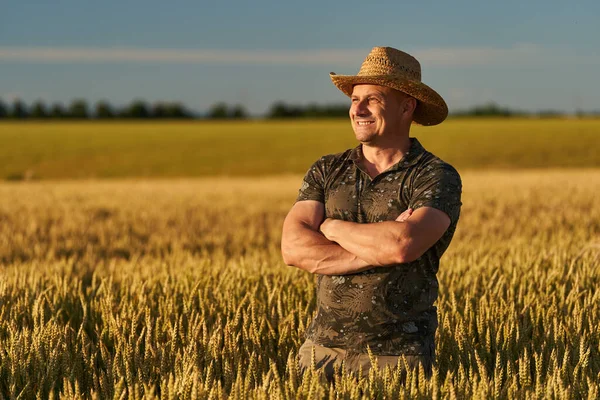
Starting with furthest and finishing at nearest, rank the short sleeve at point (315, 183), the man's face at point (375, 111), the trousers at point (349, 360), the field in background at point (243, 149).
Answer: the field in background at point (243, 149) < the short sleeve at point (315, 183) < the man's face at point (375, 111) < the trousers at point (349, 360)

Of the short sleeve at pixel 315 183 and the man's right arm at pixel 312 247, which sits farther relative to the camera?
the short sleeve at pixel 315 183

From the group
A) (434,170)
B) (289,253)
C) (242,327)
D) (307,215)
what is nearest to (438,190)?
(434,170)

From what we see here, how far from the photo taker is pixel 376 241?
352cm

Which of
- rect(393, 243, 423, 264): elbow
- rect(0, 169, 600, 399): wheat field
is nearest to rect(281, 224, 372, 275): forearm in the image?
rect(393, 243, 423, 264): elbow

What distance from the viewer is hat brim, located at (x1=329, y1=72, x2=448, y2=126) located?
3.77 meters

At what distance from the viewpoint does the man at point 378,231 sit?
3.59 metres

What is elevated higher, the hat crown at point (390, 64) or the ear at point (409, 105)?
the hat crown at point (390, 64)

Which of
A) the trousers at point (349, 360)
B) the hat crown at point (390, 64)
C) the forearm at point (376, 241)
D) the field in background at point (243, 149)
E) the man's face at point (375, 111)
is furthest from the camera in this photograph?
the field in background at point (243, 149)

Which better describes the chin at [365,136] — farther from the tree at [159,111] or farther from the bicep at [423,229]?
the tree at [159,111]

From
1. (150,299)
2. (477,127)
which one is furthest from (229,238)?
(477,127)

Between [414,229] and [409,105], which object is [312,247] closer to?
[414,229]

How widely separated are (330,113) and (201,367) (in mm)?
104151

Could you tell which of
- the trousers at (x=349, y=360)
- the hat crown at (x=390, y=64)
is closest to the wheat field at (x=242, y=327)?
the trousers at (x=349, y=360)

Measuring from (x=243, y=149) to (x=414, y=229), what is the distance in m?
52.3
